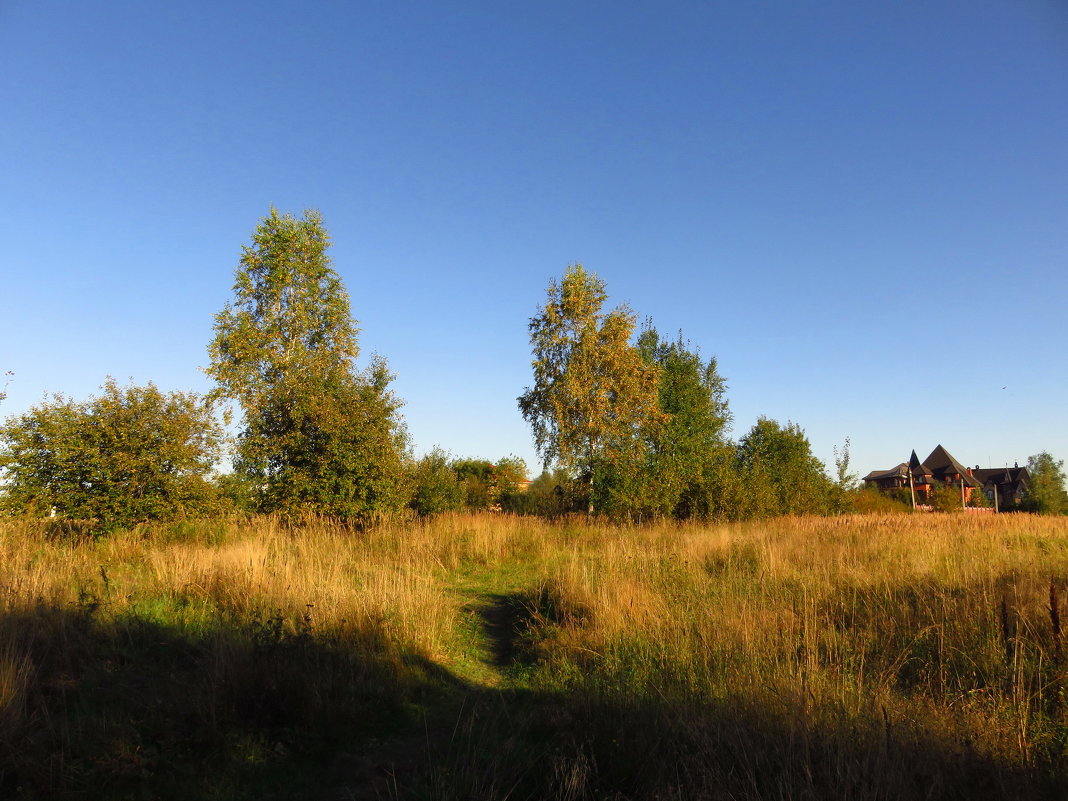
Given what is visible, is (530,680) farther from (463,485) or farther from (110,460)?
(463,485)

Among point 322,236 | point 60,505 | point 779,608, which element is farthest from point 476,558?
point 322,236

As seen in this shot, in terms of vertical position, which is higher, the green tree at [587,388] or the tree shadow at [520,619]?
the green tree at [587,388]

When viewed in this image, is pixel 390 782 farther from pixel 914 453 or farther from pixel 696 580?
pixel 914 453

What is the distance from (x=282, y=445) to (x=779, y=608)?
439 inches

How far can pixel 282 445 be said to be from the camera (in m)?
13.6

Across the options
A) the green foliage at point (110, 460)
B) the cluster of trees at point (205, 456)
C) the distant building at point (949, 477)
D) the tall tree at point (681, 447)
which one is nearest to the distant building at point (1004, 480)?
the distant building at point (949, 477)

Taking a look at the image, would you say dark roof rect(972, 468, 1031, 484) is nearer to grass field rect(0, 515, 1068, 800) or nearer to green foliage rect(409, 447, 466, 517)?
green foliage rect(409, 447, 466, 517)

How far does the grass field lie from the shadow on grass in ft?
0.06

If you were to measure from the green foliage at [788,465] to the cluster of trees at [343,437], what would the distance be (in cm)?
9

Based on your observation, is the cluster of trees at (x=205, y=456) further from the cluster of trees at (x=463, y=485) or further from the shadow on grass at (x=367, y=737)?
the shadow on grass at (x=367, y=737)

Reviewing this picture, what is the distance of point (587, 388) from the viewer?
68.1 feet

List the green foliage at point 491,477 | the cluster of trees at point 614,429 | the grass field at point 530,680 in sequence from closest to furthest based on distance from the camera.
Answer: the grass field at point 530,680, the cluster of trees at point 614,429, the green foliage at point 491,477

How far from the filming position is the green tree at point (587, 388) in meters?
20.8

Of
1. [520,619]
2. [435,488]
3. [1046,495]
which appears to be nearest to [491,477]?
[435,488]
